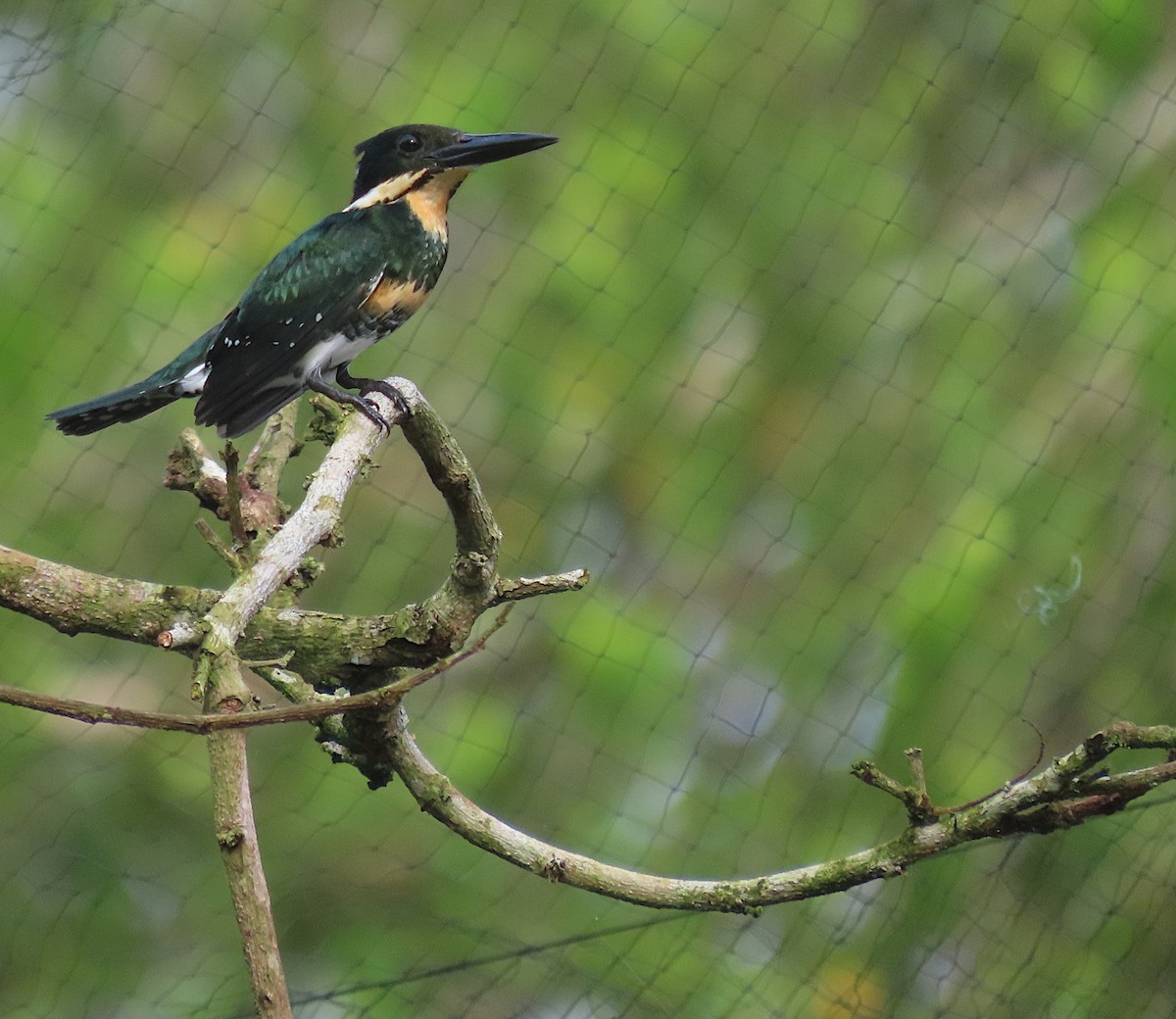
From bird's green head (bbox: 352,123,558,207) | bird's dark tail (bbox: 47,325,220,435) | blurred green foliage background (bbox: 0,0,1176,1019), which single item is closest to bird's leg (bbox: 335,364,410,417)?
bird's dark tail (bbox: 47,325,220,435)

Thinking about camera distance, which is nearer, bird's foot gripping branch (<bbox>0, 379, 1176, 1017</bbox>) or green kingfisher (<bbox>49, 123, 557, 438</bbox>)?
bird's foot gripping branch (<bbox>0, 379, 1176, 1017</bbox>)

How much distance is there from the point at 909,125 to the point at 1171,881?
1938mm

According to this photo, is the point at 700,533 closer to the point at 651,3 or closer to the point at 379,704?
the point at 651,3

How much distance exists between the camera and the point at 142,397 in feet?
8.73

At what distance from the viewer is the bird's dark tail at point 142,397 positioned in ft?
8.57

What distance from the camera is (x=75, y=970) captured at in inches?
141

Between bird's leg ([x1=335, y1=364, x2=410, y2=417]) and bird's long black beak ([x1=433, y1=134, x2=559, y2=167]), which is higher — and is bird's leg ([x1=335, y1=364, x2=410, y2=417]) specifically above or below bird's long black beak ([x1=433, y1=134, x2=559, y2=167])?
below

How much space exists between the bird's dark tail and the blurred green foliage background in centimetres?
72

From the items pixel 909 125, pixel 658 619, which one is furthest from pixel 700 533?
pixel 909 125

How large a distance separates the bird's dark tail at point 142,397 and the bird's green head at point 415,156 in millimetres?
396

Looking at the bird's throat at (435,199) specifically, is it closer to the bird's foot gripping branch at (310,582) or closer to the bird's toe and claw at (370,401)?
the bird's toe and claw at (370,401)

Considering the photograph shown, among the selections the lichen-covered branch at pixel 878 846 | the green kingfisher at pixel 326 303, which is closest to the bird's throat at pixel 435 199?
the green kingfisher at pixel 326 303

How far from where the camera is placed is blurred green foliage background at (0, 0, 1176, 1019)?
11.5ft

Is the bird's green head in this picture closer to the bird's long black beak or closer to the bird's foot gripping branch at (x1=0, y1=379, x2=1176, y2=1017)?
the bird's long black beak
